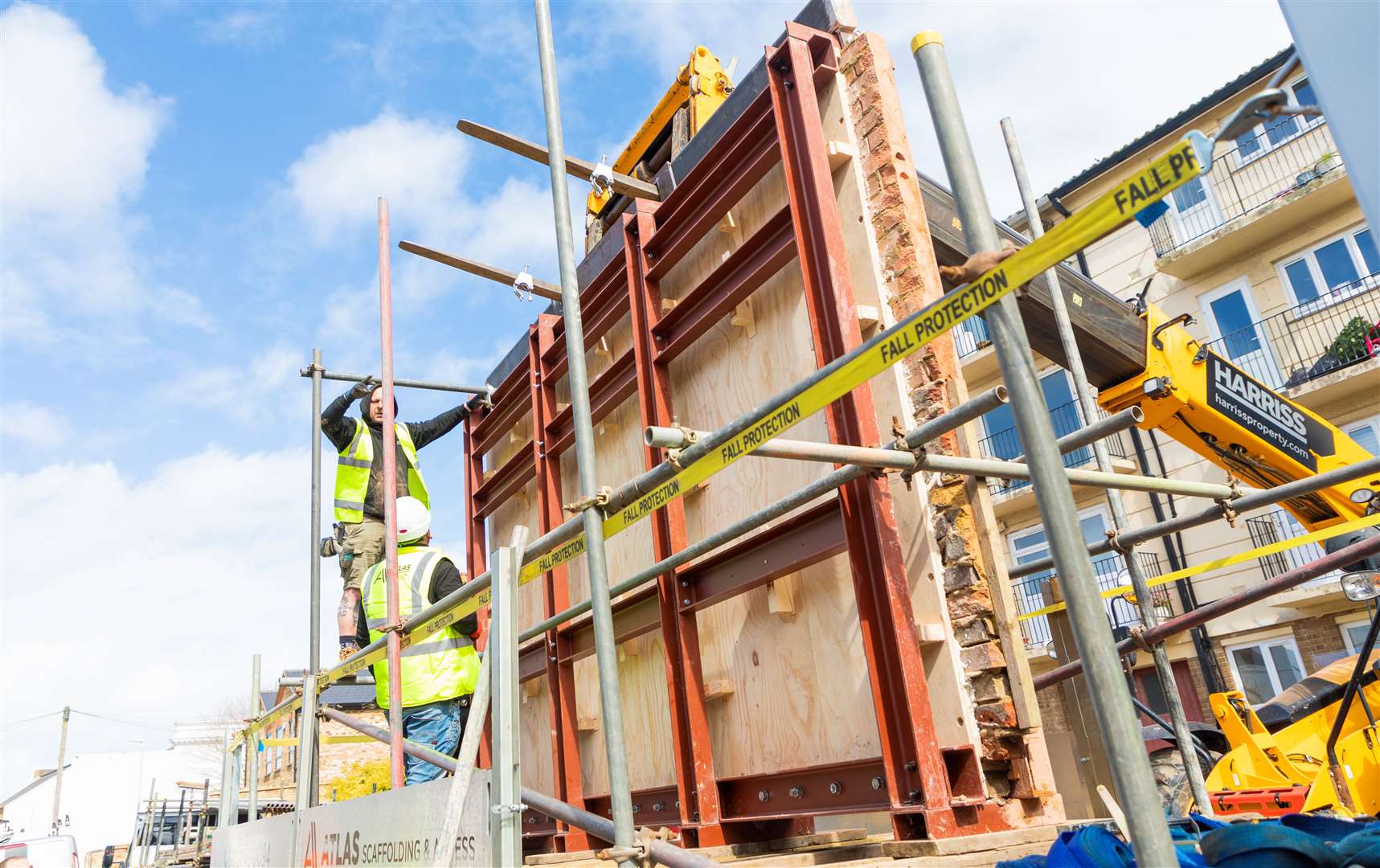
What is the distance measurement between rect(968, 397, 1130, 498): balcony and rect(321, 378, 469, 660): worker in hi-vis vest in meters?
14.6

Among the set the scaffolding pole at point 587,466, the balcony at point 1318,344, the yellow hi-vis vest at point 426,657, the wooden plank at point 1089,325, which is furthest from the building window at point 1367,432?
the scaffolding pole at point 587,466

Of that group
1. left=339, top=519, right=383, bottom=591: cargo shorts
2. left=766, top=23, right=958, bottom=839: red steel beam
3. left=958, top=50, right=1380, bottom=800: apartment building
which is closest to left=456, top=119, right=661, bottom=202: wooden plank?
left=766, top=23, right=958, bottom=839: red steel beam

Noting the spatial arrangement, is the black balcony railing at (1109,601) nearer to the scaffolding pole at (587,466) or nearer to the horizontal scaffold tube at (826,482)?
the horizontal scaffold tube at (826,482)

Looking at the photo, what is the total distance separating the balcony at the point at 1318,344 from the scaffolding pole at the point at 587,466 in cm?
1560

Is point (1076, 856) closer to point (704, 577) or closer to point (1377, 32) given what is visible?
point (1377, 32)

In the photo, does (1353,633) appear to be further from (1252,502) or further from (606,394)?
(606,394)

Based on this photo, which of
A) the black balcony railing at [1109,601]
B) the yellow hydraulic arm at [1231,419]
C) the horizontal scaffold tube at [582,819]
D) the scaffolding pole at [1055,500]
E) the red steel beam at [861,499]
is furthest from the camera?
the black balcony railing at [1109,601]

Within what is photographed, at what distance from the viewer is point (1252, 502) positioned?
5125 millimetres

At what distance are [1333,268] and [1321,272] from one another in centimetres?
20

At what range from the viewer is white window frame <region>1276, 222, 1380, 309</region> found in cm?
1733

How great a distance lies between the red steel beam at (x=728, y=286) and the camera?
545 cm

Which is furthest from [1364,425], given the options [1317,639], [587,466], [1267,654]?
[587,466]

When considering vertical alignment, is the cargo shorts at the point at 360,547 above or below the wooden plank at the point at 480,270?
below

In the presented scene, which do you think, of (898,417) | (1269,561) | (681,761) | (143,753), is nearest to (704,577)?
(681,761)
